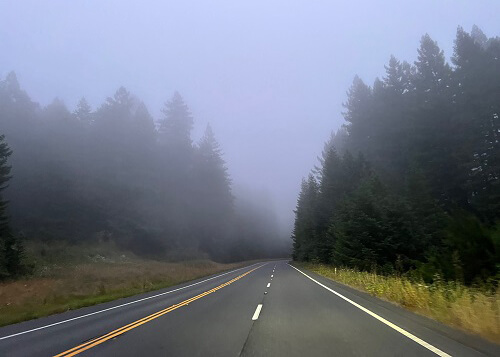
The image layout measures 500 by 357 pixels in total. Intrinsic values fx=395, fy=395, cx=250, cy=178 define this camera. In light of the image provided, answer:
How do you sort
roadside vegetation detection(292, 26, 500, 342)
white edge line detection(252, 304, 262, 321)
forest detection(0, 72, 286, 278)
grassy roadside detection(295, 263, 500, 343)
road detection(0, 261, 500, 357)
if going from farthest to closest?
forest detection(0, 72, 286, 278), roadside vegetation detection(292, 26, 500, 342), white edge line detection(252, 304, 262, 321), grassy roadside detection(295, 263, 500, 343), road detection(0, 261, 500, 357)

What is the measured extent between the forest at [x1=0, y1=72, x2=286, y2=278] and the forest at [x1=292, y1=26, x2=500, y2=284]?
82.8 feet

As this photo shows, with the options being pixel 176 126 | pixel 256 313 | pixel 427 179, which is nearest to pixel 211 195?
pixel 176 126

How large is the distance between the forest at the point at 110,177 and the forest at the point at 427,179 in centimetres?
2524

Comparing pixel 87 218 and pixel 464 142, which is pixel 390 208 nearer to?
pixel 464 142

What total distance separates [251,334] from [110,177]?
55.4 metres

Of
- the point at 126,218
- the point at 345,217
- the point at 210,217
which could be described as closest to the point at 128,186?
the point at 126,218

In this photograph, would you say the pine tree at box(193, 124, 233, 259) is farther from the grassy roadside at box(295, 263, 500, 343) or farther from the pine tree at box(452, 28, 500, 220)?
the grassy roadside at box(295, 263, 500, 343)

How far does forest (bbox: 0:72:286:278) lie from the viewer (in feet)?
178

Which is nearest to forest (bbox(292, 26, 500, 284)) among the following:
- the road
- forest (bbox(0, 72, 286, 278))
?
the road

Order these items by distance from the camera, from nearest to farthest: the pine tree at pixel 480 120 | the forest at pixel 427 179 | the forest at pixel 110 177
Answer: the forest at pixel 427 179 < the pine tree at pixel 480 120 < the forest at pixel 110 177

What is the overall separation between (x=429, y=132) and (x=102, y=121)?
4866cm

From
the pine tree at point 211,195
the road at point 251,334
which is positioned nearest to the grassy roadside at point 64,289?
the road at point 251,334

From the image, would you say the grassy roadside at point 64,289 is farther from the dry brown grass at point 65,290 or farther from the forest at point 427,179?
the forest at point 427,179

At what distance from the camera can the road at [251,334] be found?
6.96 meters
